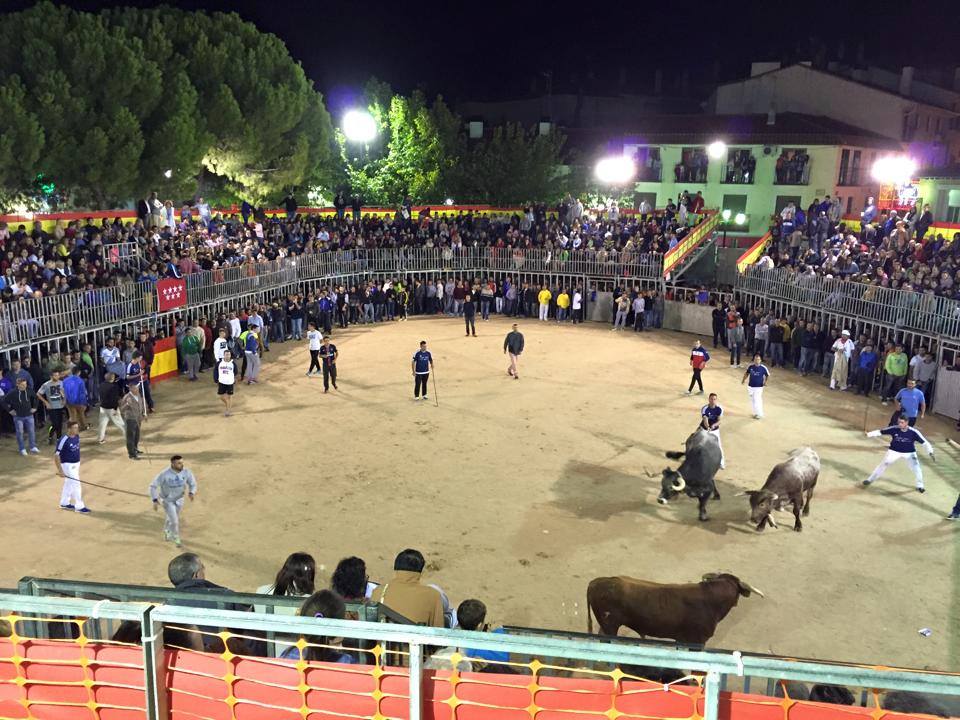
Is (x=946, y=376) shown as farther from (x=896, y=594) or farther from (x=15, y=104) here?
(x=15, y=104)

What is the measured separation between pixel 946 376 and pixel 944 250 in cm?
699

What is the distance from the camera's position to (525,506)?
14047mm

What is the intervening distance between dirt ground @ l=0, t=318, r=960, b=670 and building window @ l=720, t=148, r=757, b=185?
2183cm

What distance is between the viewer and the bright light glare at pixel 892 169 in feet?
125

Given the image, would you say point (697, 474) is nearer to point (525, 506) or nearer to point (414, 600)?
point (525, 506)

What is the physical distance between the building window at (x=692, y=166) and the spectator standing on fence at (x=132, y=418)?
33965mm

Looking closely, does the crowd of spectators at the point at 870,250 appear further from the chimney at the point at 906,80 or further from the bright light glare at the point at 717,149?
the chimney at the point at 906,80

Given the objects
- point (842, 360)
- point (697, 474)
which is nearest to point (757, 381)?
point (842, 360)

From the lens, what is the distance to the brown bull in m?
9.23

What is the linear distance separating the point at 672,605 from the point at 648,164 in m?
38.5

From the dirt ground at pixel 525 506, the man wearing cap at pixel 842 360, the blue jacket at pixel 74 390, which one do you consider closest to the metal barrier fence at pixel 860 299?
the man wearing cap at pixel 842 360

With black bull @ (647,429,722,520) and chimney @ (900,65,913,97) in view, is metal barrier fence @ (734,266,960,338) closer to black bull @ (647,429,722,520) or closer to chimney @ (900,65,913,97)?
black bull @ (647,429,722,520)

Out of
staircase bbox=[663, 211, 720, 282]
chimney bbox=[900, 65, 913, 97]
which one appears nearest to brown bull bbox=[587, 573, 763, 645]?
staircase bbox=[663, 211, 720, 282]

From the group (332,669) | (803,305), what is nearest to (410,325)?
(803,305)
